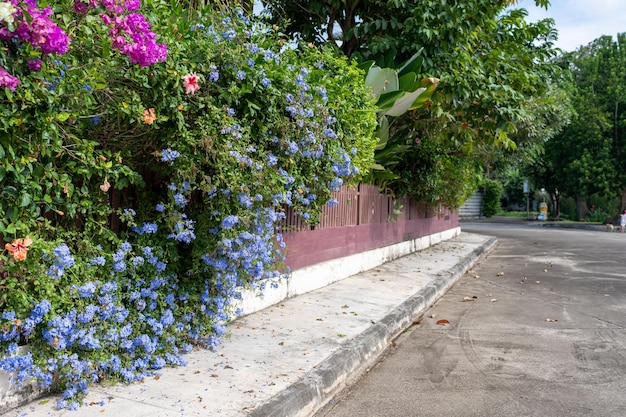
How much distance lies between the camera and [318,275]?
30.6ft

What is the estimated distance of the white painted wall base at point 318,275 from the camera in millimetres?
7285

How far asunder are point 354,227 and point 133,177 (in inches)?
264

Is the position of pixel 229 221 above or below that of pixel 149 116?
below

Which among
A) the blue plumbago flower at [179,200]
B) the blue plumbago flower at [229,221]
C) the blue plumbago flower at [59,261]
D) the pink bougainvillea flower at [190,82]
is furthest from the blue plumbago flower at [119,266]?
the pink bougainvillea flower at [190,82]

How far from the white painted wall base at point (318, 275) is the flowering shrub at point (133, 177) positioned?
918 mm

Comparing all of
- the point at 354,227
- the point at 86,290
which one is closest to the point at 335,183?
the point at 86,290

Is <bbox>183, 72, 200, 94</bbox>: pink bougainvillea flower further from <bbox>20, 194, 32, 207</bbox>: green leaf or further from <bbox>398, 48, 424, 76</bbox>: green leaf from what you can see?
<bbox>398, 48, 424, 76</bbox>: green leaf

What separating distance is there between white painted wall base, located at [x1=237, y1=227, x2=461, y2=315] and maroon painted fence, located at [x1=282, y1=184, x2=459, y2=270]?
12cm

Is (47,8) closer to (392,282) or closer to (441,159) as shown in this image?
(392,282)

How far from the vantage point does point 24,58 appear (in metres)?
3.61

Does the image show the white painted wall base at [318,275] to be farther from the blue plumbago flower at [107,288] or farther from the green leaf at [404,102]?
the green leaf at [404,102]

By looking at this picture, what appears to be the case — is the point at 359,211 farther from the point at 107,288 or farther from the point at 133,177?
the point at 107,288

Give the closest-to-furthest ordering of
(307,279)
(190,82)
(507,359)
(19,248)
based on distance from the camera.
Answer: (19,248) < (190,82) < (507,359) < (307,279)

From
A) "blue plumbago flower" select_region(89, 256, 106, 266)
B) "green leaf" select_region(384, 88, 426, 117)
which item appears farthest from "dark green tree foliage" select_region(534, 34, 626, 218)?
"blue plumbago flower" select_region(89, 256, 106, 266)
